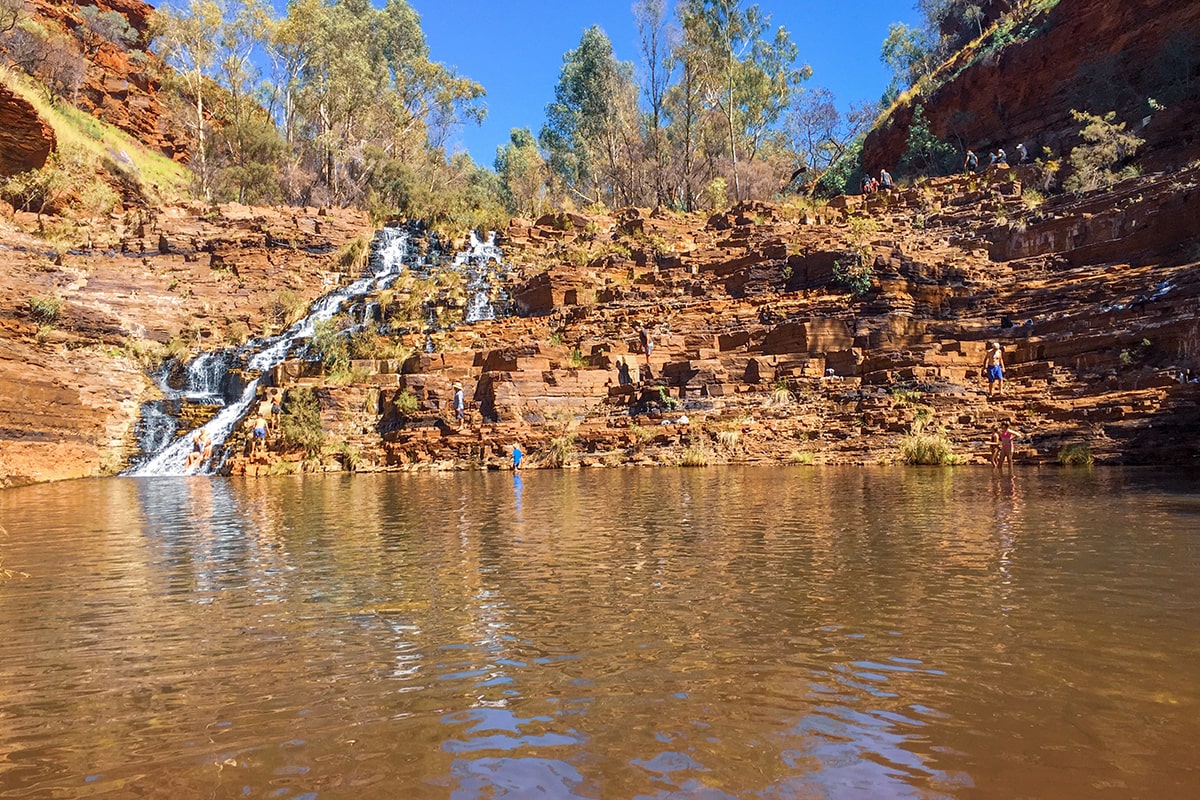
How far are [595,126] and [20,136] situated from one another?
112 feet

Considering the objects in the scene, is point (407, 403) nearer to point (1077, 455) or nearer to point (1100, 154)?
point (1077, 455)

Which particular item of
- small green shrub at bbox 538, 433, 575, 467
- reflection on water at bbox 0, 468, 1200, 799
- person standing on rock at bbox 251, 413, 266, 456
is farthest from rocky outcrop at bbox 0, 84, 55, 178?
reflection on water at bbox 0, 468, 1200, 799

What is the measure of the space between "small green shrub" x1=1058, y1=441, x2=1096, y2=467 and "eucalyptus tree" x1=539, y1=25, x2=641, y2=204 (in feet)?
127

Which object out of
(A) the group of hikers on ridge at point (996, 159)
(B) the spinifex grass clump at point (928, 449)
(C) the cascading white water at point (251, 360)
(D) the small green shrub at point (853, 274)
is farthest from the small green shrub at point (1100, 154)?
(C) the cascading white water at point (251, 360)

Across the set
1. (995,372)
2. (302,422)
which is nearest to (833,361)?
(995,372)

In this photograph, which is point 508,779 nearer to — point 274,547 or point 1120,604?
point 1120,604

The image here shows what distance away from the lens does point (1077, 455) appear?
14.8 metres

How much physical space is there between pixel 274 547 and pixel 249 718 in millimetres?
4900

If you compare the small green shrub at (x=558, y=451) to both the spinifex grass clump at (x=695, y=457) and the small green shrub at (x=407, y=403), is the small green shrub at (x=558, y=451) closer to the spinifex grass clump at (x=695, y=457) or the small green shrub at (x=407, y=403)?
the spinifex grass clump at (x=695, y=457)

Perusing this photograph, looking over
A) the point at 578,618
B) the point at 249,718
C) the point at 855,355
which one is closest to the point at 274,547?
the point at 578,618

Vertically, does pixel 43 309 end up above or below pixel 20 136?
below

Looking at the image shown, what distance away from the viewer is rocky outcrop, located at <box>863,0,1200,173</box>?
29656 mm

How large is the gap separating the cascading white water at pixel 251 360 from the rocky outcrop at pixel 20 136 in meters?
14.4

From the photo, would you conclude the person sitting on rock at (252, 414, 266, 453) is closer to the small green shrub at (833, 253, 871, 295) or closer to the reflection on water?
the reflection on water
